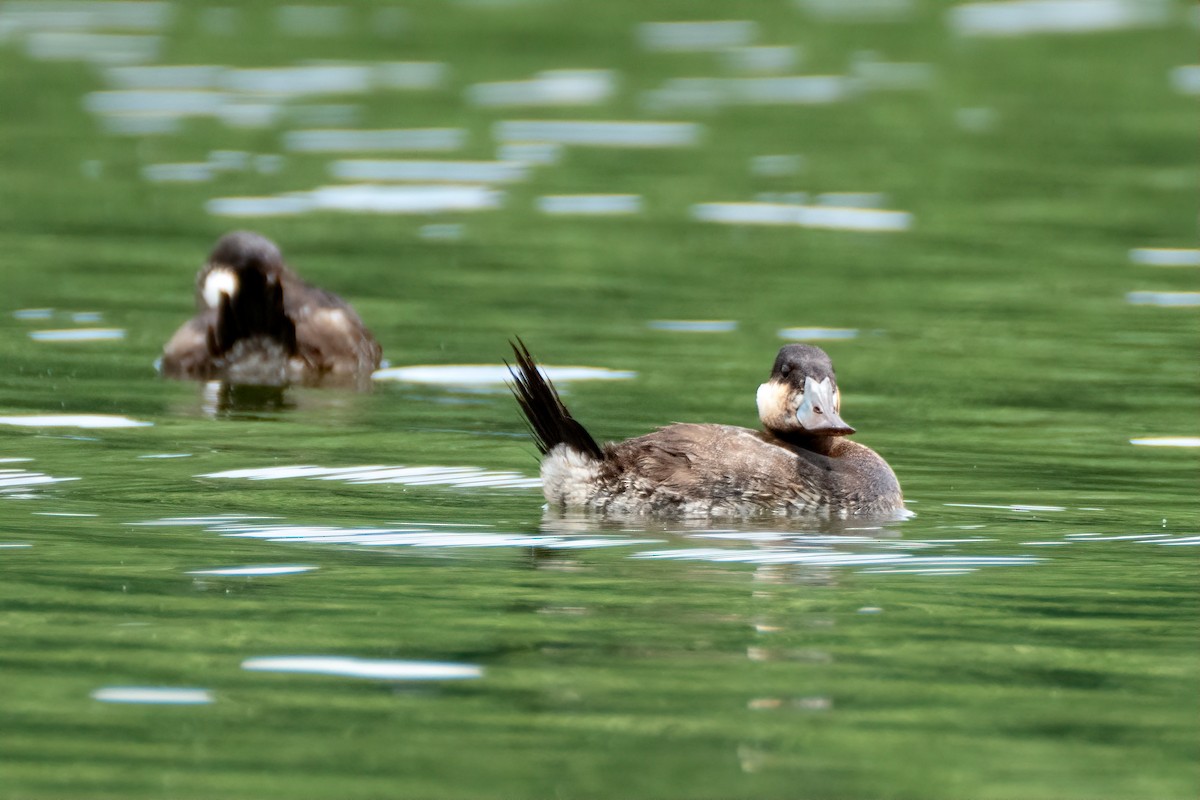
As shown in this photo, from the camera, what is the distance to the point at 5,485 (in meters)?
10.4

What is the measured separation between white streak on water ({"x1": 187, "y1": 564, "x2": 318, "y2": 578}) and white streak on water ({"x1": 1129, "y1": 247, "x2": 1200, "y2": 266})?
9.59 metres

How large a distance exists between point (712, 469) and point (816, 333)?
193 inches

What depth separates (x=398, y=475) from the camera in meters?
10.9

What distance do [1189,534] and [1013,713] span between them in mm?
2879

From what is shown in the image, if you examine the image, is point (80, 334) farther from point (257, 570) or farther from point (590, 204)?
point (257, 570)

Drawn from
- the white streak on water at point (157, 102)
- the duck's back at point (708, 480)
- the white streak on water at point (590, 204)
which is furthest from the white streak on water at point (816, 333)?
the white streak on water at point (157, 102)

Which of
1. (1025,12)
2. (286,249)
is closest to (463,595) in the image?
(286,249)

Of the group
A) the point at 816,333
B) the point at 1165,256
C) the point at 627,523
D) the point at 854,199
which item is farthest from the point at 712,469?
the point at 854,199

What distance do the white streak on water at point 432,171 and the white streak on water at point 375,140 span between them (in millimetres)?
714

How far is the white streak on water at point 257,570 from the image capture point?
8859 mm

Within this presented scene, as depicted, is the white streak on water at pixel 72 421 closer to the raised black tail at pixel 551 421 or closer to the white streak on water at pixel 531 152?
the raised black tail at pixel 551 421

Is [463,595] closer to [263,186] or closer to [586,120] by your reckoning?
[263,186]

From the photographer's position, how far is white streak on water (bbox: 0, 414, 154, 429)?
11.9 meters

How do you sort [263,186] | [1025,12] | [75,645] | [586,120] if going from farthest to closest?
[1025,12] → [586,120] → [263,186] → [75,645]
